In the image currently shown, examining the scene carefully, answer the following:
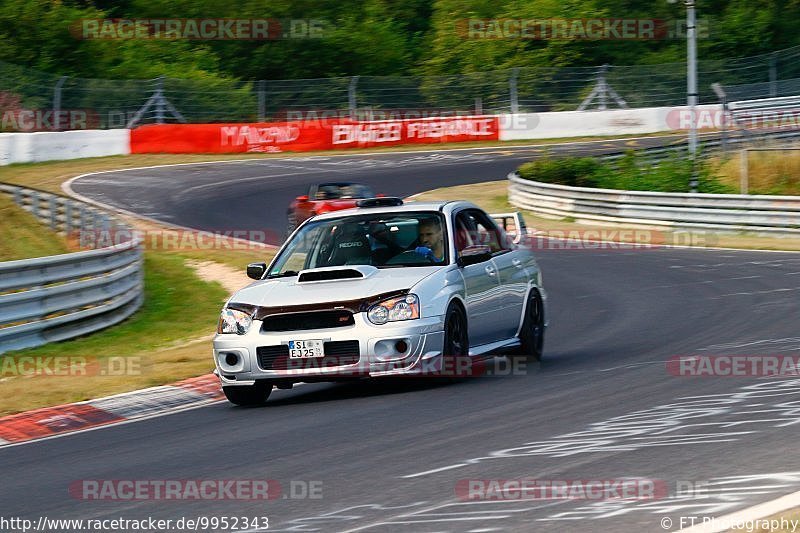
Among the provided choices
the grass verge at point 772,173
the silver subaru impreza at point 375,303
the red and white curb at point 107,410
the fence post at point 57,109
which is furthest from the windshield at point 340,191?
the fence post at point 57,109

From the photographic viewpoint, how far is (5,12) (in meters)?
55.1

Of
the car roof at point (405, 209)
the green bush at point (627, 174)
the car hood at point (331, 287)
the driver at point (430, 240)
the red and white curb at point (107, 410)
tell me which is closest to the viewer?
the red and white curb at point (107, 410)

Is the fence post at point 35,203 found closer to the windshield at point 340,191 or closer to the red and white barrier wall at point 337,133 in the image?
the windshield at point 340,191

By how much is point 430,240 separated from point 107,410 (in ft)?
9.72

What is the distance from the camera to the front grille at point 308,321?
1025 cm

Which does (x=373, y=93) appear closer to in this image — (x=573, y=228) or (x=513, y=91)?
(x=513, y=91)

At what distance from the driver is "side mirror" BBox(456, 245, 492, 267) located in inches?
7.2

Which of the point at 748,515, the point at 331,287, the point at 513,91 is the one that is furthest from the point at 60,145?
the point at 748,515

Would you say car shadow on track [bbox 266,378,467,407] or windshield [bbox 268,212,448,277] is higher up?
windshield [bbox 268,212,448,277]

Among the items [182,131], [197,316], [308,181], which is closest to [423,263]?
[197,316]

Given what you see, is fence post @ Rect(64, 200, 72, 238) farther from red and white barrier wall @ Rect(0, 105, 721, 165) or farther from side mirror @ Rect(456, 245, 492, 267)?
red and white barrier wall @ Rect(0, 105, 721, 165)

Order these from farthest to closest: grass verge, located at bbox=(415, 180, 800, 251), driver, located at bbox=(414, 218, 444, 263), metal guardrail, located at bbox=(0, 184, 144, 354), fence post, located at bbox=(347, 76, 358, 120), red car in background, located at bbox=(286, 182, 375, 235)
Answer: fence post, located at bbox=(347, 76, 358, 120)
red car in background, located at bbox=(286, 182, 375, 235)
grass verge, located at bbox=(415, 180, 800, 251)
metal guardrail, located at bbox=(0, 184, 144, 354)
driver, located at bbox=(414, 218, 444, 263)

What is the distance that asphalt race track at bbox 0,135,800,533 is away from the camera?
6336 mm

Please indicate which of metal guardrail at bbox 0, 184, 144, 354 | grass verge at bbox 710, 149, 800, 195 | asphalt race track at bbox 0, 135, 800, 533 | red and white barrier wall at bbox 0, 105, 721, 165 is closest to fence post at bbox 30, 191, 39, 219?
metal guardrail at bbox 0, 184, 144, 354
